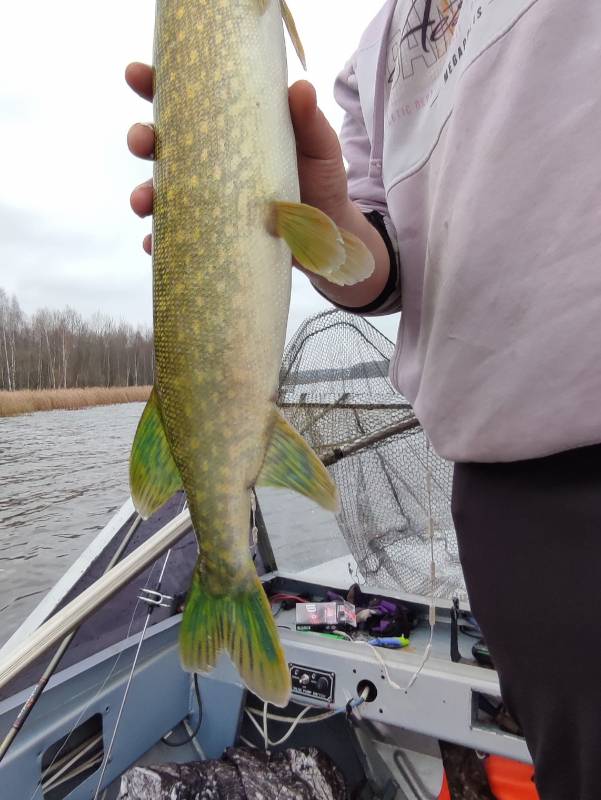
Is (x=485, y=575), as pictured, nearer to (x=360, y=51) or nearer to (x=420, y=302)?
(x=420, y=302)

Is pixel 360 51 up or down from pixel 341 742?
up

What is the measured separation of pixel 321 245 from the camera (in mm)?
973

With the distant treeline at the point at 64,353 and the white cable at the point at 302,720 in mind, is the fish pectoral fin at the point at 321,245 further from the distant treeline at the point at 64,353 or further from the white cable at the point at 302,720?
the distant treeline at the point at 64,353

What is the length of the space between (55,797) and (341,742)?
4.12ft

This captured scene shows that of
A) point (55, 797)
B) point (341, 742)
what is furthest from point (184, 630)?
point (341, 742)

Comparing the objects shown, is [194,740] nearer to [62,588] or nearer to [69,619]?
[62,588]

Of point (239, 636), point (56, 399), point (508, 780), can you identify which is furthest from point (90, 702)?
point (56, 399)

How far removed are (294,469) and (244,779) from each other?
1.65m

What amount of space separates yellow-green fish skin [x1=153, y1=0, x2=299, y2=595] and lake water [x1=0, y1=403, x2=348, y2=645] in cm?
277

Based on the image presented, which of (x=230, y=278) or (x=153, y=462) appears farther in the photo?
(x=153, y=462)

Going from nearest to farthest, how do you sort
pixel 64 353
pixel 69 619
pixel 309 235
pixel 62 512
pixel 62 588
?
pixel 309 235, pixel 69 619, pixel 62 588, pixel 62 512, pixel 64 353

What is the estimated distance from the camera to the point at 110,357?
156ft

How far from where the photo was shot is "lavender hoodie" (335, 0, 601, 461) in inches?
28.3

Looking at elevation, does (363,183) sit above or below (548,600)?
above
